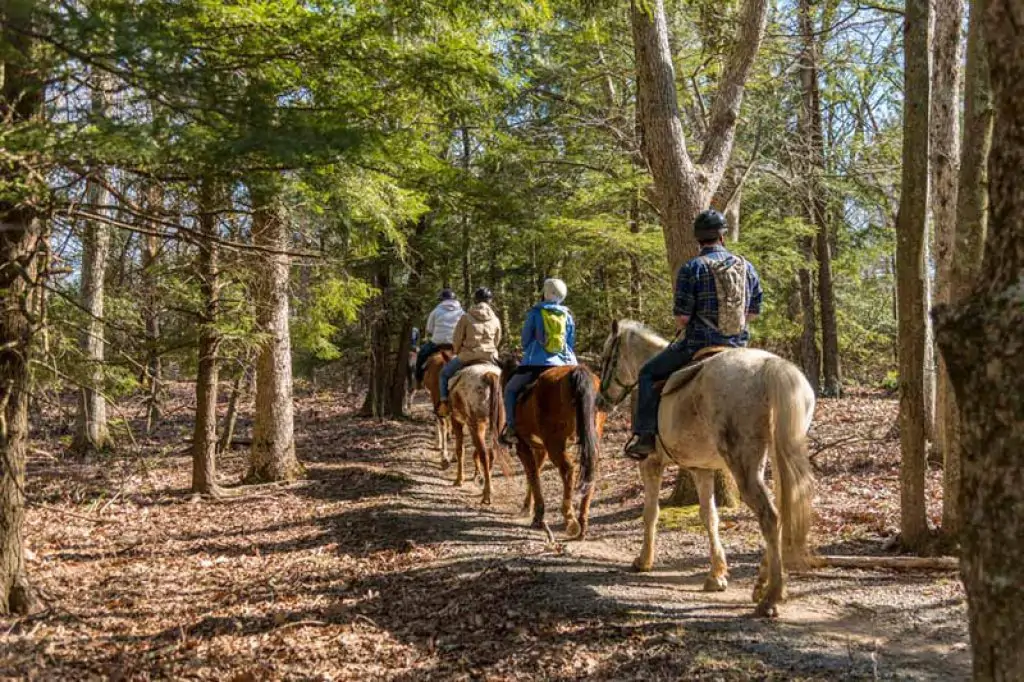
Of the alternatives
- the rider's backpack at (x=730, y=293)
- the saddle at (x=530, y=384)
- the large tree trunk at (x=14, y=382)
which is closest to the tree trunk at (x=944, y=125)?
the rider's backpack at (x=730, y=293)

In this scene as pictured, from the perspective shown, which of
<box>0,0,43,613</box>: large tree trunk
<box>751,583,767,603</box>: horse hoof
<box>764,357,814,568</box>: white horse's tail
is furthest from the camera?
<box>751,583,767,603</box>: horse hoof

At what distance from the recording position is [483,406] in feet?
38.2

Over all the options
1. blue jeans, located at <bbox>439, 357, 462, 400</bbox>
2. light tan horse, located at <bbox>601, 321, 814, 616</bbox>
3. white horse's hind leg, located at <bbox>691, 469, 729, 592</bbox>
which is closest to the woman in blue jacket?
light tan horse, located at <bbox>601, 321, 814, 616</bbox>

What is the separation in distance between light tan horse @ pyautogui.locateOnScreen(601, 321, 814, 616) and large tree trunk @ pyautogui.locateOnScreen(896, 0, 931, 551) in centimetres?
198

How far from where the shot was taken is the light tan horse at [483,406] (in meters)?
11.2

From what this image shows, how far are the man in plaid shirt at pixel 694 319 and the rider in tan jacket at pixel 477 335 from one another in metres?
5.48

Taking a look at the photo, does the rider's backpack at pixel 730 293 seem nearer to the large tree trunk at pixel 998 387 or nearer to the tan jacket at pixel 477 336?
the large tree trunk at pixel 998 387

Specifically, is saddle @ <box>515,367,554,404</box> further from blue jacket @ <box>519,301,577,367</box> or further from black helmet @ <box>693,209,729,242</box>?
black helmet @ <box>693,209,729,242</box>

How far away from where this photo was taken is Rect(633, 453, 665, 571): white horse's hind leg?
7113mm

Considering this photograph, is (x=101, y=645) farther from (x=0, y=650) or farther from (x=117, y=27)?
(x=117, y=27)

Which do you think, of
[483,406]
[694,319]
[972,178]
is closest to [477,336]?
[483,406]

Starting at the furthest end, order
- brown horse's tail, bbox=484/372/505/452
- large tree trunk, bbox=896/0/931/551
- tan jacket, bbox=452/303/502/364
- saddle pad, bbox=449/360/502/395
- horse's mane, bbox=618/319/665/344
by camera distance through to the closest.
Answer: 1. tan jacket, bbox=452/303/502/364
2. saddle pad, bbox=449/360/502/395
3. brown horse's tail, bbox=484/372/505/452
4. horse's mane, bbox=618/319/665/344
5. large tree trunk, bbox=896/0/931/551

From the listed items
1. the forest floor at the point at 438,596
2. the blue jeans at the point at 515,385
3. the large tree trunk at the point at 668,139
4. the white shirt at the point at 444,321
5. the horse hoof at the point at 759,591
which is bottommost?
the forest floor at the point at 438,596

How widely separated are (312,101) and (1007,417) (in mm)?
5816
